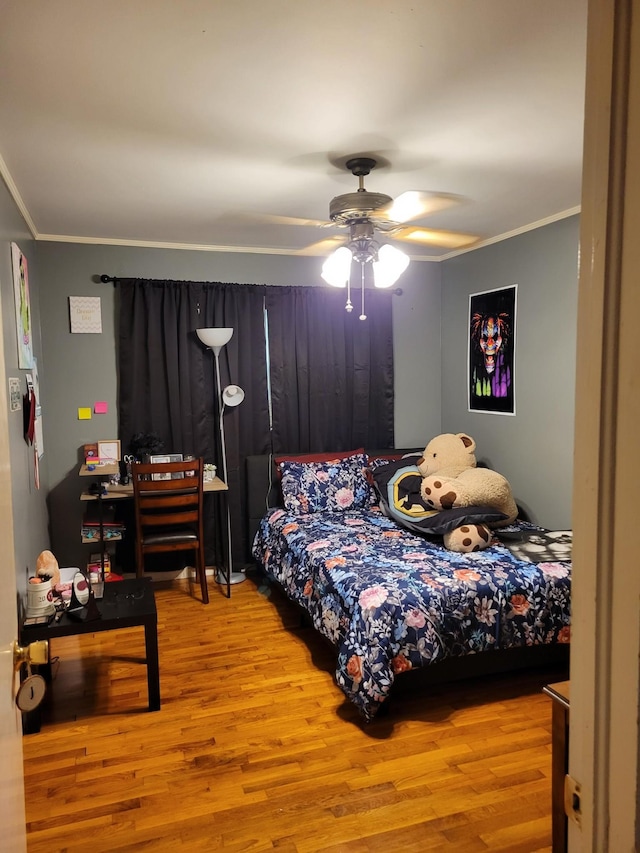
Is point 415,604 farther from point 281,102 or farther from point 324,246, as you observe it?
point 324,246

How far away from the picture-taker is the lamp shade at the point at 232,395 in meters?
4.55

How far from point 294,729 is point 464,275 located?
11.5 ft

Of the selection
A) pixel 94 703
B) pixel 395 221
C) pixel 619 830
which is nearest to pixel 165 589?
pixel 94 703

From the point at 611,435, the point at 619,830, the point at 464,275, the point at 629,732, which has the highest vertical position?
the point at 464,275

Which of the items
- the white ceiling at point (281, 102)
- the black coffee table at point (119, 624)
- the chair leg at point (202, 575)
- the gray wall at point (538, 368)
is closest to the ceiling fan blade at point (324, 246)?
the white ceiling at point (281, 102)

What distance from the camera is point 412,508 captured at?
3.95m

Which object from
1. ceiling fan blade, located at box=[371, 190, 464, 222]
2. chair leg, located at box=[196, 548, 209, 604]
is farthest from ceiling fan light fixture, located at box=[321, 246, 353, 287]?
chair leg, located at box=[196, 548, 209, 604]

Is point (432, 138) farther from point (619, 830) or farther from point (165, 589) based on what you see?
point (165, 589)

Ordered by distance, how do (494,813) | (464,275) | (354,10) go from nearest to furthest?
1. (354,10)
2. (494,813)
3. (464,275)

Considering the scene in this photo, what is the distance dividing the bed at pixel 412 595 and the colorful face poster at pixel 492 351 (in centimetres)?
98

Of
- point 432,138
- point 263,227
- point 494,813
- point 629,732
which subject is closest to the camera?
point 629,732

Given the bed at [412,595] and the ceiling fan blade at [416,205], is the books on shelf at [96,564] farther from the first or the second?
the ceiling fan blade at [416,205]

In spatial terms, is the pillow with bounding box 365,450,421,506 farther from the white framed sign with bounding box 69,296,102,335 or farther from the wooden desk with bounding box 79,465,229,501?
the white framed sign with bounding box 69,296,102,335

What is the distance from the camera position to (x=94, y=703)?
289cm
